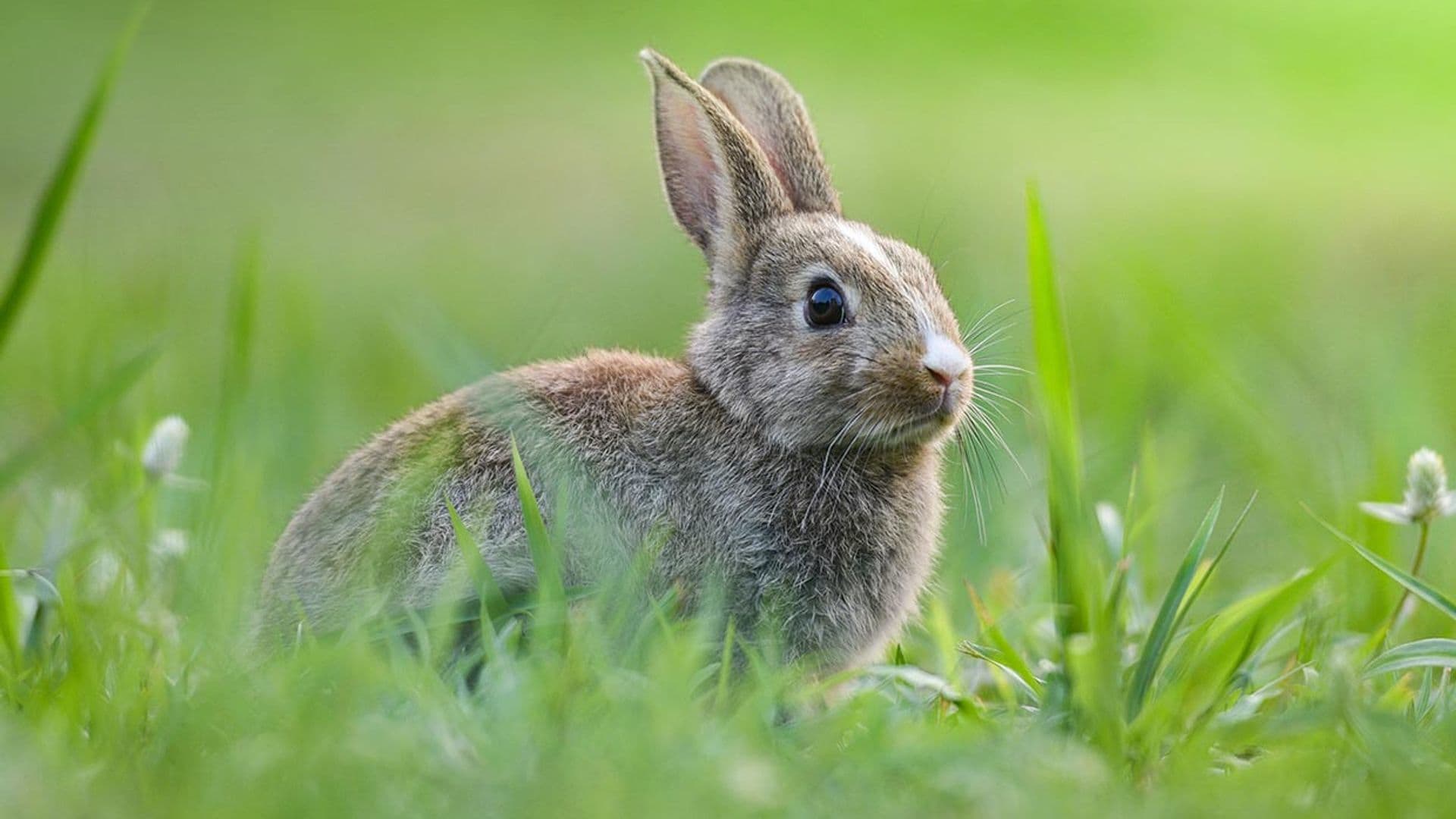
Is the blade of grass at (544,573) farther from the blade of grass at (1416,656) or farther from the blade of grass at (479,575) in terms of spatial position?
the blade of grass at (1416,656)

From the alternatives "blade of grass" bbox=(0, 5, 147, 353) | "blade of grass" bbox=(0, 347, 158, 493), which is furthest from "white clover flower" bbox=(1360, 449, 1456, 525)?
"blade of grass" bbox=(0, 5, 147, 353)

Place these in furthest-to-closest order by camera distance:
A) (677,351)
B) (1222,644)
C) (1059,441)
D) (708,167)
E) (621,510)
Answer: (677,351) → (708,167) → (621,510) → (1222,644) → (1059,441)

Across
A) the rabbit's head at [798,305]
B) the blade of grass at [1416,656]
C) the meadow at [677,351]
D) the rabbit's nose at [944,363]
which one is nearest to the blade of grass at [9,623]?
the meadow at [677,351]

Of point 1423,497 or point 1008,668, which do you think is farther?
point 1423,497

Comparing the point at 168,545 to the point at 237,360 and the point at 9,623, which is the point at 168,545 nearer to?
the point at 237,360

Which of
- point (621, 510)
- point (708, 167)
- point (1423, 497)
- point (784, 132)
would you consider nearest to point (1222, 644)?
point (1423, 497)
